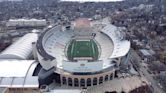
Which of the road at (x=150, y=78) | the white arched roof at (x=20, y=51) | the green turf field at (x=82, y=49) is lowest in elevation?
the road at (x=150, y=78)

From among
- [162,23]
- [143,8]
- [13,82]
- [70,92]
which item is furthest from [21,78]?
[143,8]

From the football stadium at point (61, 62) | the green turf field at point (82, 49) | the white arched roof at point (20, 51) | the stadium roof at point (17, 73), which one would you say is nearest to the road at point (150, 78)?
the football stadium at point (61, 62)

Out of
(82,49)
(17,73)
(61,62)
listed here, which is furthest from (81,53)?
(17,73)

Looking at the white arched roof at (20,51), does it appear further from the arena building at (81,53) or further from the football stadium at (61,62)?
the arena building at (81,53)

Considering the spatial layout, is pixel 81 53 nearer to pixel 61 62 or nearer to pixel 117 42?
pixel 117 42

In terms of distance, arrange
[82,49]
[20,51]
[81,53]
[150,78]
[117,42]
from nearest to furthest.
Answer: [150,78], [20,51], [117,42], [81,53], [82,49]

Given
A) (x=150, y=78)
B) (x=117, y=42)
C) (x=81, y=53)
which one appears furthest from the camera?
(x=81, y=53)

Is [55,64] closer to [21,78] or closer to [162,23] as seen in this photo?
[21,78]
